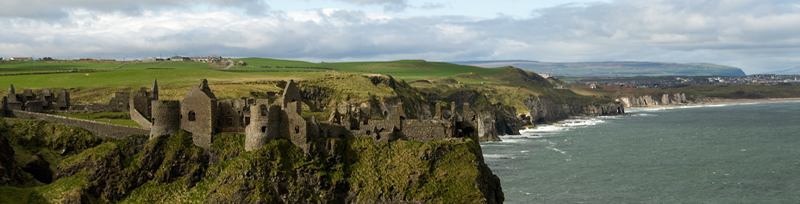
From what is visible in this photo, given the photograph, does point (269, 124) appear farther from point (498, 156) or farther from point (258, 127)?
point (498, 156)

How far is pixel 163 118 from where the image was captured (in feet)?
211

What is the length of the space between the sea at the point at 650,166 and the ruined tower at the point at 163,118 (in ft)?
121

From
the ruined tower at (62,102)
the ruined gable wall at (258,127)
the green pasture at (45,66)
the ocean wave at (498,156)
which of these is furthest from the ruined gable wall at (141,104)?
the green pasture at (45,66)

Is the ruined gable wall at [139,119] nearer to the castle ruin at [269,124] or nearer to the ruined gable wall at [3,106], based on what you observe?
the castle ruin at [269,124]

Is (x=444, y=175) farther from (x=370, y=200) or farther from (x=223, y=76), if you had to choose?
(x=223, y=76)

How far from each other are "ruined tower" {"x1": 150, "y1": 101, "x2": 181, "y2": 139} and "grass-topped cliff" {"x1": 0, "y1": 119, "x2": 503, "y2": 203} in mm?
Answer: 896

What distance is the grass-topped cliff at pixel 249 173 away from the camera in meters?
58.3

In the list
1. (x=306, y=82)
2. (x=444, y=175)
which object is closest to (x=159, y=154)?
(x=444, y=175)

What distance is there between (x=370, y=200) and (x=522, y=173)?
46255mm

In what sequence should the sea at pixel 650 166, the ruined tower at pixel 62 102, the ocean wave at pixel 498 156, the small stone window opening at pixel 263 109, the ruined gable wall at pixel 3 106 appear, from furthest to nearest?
1. the ocean wave at pixel 498 156
2. the sea at pixel 650 166
3. the ruined tower at pixel 62 102
4. the ruined gable wall at pixel 3 106
5. the small stone window opening at pixel 263 109

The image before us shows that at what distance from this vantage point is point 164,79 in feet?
477

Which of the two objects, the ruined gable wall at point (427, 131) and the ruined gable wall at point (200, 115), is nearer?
the ruined gable wall at point (427, 131)

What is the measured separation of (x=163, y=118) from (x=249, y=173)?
10.9 m

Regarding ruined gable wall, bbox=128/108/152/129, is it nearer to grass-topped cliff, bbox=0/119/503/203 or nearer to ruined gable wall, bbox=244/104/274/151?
grass-topped cliff, bbox=0/119/503/203
